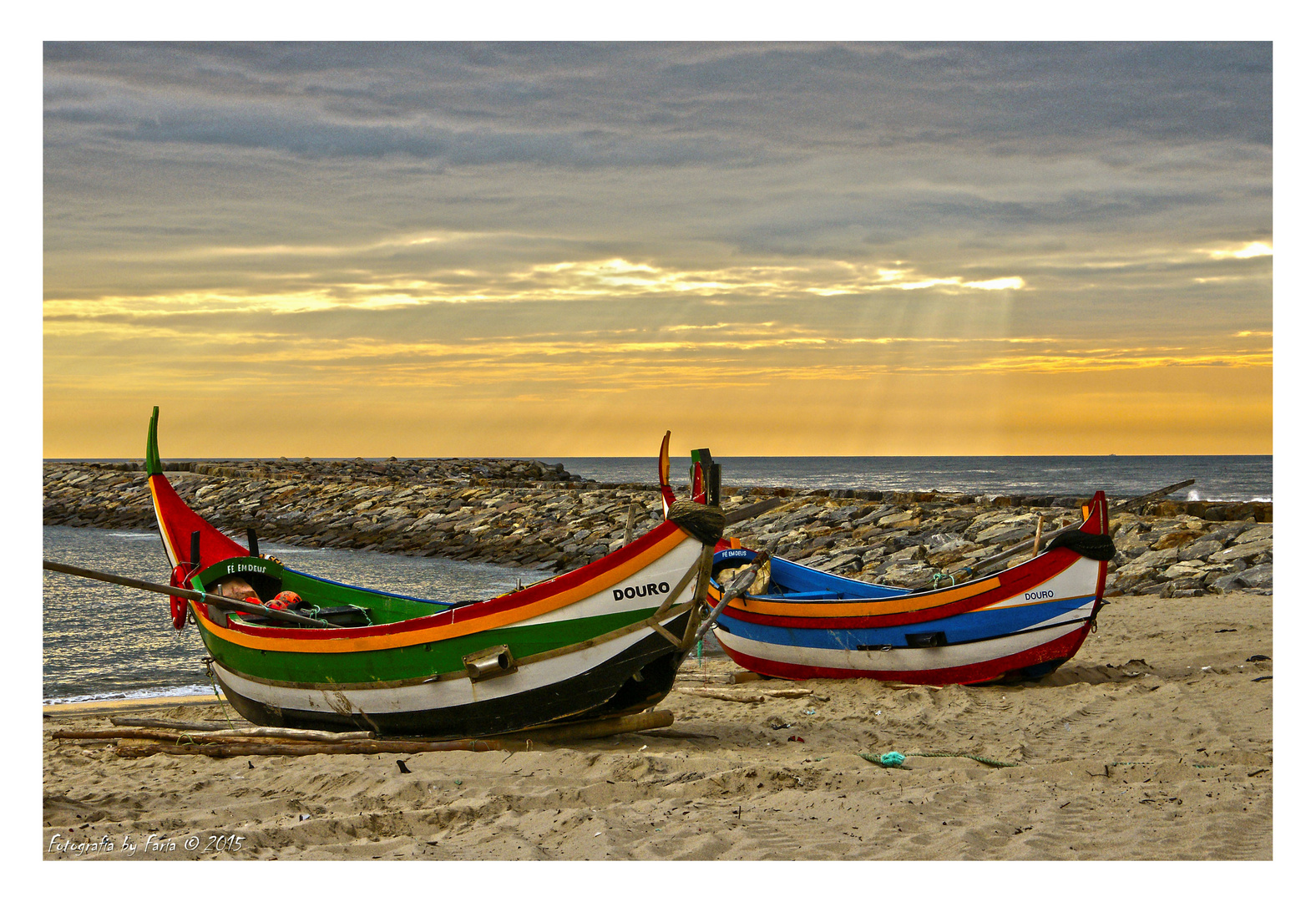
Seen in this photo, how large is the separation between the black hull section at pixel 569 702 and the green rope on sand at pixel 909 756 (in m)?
1.75

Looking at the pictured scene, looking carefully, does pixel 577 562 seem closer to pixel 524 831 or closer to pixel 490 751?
pixel 490 751

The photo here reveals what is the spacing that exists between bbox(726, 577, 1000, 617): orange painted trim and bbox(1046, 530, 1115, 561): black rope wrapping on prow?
0.85 metres

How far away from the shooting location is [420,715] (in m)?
8.34

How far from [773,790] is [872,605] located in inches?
194

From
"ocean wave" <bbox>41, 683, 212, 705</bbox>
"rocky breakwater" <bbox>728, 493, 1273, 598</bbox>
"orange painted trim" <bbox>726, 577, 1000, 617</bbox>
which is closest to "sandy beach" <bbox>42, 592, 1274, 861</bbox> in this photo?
"orange painted trim" <bbox>726, 577, 1000, 617</bbox>

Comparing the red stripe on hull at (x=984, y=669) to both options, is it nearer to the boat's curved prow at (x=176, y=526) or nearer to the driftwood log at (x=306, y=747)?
the driftwood log at (x=306, y=747)

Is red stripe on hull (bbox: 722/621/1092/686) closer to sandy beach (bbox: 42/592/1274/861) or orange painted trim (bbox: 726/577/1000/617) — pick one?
sandy beach (bbox: 42/592/1274/861)

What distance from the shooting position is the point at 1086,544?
10711 mm

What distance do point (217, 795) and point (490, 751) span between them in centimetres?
204

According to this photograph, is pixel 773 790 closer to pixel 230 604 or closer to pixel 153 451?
pixel 230 604

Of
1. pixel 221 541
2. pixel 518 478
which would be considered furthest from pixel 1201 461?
pixel 221 541

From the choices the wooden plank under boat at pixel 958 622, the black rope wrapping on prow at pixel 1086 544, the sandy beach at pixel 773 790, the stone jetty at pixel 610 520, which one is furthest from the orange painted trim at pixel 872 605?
the stone jetty at pixel 610 520

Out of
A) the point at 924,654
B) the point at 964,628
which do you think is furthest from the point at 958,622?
A: the point at 924,654

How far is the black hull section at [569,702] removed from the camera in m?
7.95
